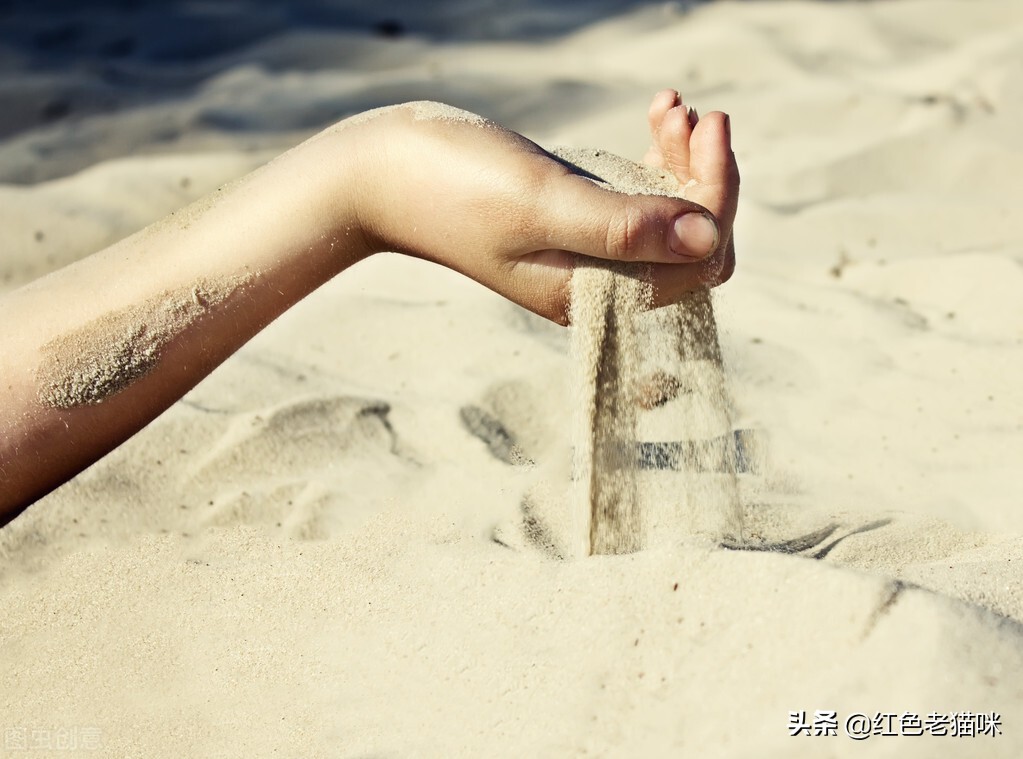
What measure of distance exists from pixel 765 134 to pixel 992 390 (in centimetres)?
145

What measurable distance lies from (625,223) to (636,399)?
27cm

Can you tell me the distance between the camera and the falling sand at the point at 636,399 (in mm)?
1427

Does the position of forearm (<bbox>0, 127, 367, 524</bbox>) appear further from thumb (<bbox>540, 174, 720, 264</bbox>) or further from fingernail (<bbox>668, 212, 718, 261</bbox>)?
fingernail (<bbox>668, 212, 718, 261</bbox>)

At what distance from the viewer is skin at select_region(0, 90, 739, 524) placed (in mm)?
1443

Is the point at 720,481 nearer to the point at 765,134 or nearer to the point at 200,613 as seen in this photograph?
the point at 200,613

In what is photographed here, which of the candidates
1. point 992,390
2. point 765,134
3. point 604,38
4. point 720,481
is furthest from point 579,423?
point 604,38

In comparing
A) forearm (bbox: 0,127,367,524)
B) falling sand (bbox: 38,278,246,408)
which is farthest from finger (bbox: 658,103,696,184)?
falling sand (bbox: 38,278,246,408)

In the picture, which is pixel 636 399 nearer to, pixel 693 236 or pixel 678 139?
pixel 693 236

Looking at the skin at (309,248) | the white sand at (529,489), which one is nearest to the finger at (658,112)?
the skin at (309,248)

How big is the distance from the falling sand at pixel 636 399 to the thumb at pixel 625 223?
58 mm

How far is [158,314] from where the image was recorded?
1.54 meters

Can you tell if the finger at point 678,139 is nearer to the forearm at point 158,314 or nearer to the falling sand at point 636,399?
the falling sand at point 636,399

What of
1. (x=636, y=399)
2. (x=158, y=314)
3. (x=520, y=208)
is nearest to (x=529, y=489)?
(x=636, y=399)

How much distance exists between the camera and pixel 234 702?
51.2 inches
